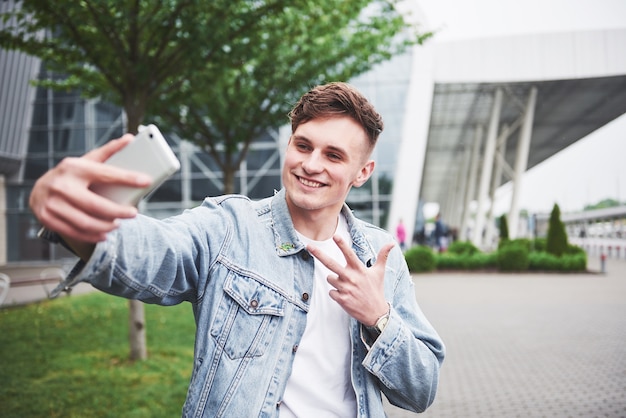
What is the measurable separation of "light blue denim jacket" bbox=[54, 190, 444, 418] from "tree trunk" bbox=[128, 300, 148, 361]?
443 cm

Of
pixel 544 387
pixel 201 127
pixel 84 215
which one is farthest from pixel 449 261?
→ pixel 84 215

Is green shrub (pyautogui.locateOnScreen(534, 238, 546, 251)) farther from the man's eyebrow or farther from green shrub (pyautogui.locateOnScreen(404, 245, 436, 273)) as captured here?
the man's eyebrow

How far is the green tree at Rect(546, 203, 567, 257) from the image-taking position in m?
18.0

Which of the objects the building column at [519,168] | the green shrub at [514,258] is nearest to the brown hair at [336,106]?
the green shrub at [514,258]

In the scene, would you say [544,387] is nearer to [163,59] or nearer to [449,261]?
[163,59]

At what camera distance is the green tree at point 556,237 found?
17953mm

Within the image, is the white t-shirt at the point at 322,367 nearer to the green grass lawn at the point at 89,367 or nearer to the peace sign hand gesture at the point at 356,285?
the peace sign hand gesture at the point at 356,285

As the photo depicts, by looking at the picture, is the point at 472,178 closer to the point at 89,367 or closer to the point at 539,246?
the point at 539,246

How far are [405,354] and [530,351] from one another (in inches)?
238

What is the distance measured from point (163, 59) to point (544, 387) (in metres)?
5.70

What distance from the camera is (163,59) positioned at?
5902 mm

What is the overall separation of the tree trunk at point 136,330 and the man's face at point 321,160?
453cm

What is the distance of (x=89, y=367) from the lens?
18.3 ft

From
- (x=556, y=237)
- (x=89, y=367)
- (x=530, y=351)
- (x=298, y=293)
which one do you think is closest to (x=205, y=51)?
(x=89, y=367)
